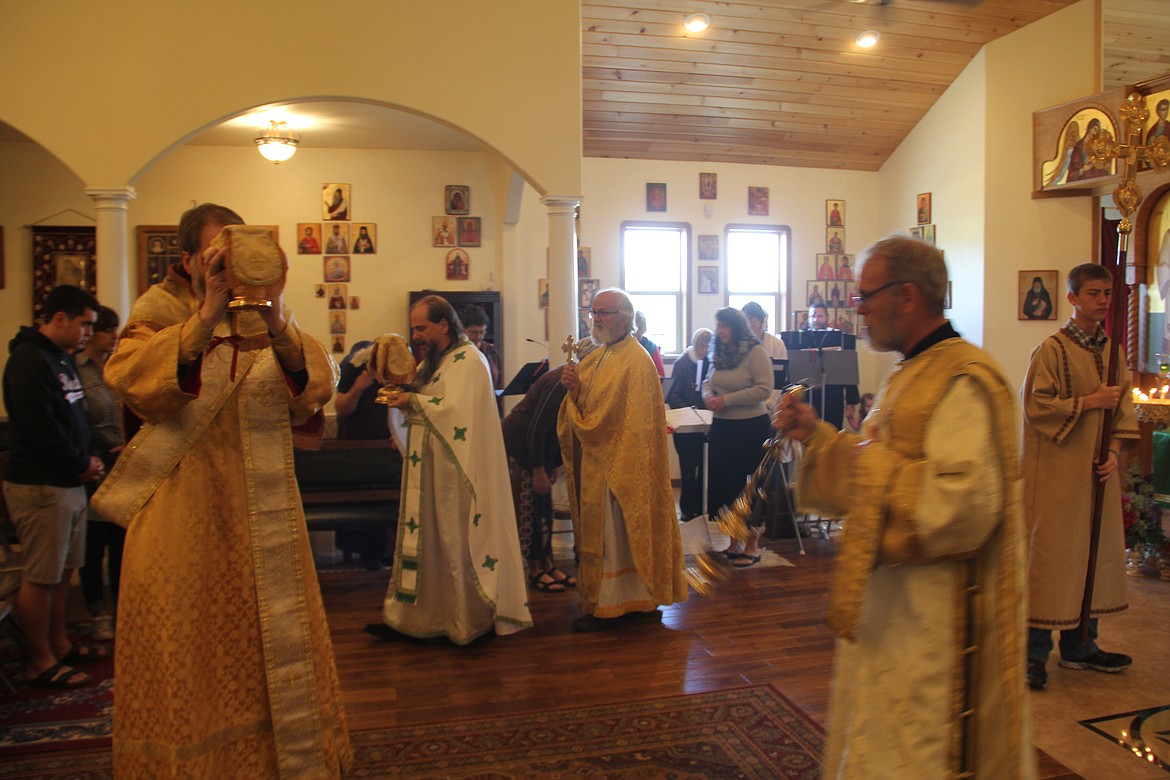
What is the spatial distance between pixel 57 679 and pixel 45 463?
1.01m

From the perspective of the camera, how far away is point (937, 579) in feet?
6.44

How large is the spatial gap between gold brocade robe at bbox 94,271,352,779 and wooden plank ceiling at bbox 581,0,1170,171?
6997mm

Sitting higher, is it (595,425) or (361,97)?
(361,97)

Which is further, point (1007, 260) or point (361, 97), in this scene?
point (1007, 260)

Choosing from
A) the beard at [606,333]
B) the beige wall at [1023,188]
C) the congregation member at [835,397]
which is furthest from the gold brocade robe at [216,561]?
the beige wall at [1023,188]

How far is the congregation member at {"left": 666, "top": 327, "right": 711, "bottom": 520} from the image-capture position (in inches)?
292

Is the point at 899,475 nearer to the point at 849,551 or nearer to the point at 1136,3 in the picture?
the point at 849,551

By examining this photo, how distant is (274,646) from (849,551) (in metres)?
1.43

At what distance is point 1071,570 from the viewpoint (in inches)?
157

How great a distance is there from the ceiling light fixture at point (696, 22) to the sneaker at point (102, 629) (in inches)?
276

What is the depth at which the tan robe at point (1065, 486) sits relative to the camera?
397 cm

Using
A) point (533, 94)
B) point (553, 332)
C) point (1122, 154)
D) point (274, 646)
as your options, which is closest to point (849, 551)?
point (274, 646)

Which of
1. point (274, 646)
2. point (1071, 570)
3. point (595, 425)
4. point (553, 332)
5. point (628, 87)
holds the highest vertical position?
point (628, 87)

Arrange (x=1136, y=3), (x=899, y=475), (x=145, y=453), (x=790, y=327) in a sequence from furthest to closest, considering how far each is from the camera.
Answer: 1. (x=790, y=327)
2. (x=1136, y=3)
3. (x=145, y=453)
4. (x=899, y=475)
